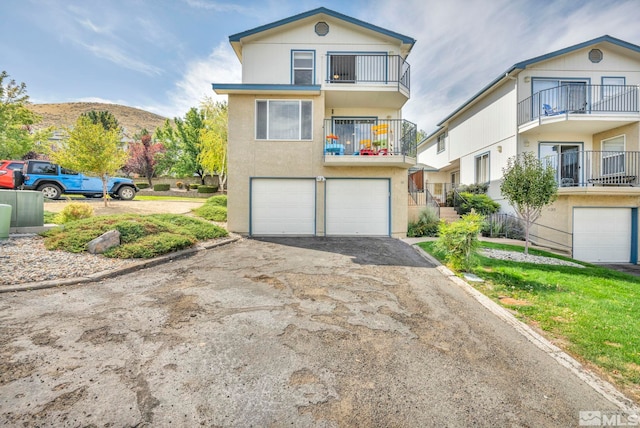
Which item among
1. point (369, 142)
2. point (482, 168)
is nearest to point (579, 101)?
point (482, 168)

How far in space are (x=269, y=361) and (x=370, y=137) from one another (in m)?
11.0

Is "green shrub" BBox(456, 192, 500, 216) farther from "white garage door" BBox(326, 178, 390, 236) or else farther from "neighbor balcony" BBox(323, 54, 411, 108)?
"neighbor balcony" BBox(323, 54, 411, 108)

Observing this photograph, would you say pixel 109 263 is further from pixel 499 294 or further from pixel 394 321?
pixel 499 294

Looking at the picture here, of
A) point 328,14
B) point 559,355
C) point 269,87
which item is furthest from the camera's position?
point 328,14

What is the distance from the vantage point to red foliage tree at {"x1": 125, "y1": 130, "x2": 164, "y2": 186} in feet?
106

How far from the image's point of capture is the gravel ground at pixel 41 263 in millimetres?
5441

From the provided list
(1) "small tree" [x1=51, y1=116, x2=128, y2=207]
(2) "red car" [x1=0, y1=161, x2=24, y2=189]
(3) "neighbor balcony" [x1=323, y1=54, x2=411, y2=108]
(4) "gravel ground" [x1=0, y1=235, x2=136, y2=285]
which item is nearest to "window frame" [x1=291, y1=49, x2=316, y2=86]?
(3) "neighbor balcony" [x1=323, y1=54, x2=411, y2=108]

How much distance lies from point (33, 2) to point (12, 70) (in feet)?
41.7

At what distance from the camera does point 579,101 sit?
13.9m

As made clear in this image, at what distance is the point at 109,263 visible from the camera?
6.46 metres

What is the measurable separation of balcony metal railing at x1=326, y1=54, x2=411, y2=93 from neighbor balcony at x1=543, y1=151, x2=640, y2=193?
7543 millimetres

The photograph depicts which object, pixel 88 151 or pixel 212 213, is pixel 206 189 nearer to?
pixel 88 151

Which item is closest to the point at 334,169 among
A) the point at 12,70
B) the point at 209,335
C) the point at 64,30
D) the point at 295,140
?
the point at 295,140

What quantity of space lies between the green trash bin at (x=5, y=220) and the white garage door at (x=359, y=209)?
32.3 feet
